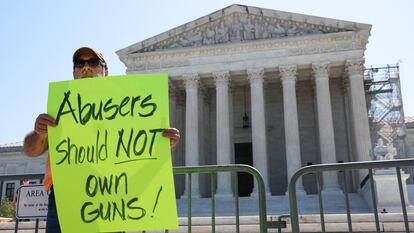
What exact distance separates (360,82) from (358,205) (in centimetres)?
928

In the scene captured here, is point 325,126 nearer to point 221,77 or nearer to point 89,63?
point 221,77

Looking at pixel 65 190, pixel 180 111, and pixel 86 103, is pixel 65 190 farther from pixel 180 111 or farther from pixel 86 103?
pixel 180 111

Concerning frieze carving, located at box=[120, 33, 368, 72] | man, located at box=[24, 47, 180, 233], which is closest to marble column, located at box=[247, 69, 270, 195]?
frieze carving, located at box=[120, 33, 368, 72]

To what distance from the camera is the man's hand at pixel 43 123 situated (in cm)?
388

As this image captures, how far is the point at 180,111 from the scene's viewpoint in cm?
3906

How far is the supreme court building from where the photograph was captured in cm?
3225

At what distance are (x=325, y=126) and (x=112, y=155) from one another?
29.9m

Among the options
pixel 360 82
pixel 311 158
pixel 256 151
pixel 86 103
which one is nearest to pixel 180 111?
pixel 256 151

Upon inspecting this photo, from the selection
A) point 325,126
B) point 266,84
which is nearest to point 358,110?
point 325,126

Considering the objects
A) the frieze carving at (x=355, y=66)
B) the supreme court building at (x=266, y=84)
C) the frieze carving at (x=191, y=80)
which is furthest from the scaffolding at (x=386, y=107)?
the frieze carving at (x=191, y=80)

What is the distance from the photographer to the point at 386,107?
1559 inches

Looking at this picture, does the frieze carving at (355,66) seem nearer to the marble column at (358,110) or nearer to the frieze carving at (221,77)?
the marble column at (358,110)

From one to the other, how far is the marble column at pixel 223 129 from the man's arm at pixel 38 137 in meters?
28.6

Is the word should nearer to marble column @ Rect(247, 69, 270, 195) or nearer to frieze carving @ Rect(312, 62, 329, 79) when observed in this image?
marble column @ Rect(247, 69, 270, 195)
